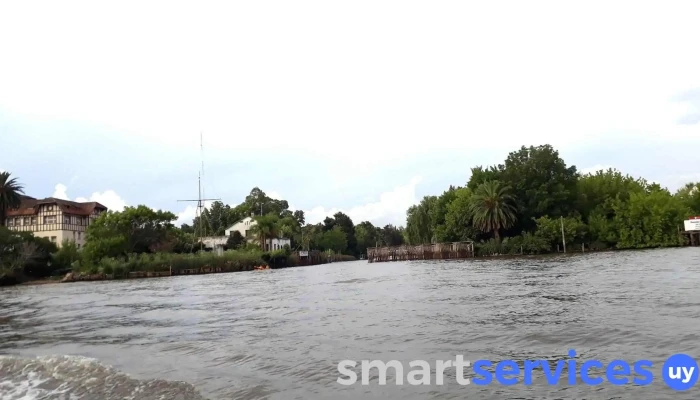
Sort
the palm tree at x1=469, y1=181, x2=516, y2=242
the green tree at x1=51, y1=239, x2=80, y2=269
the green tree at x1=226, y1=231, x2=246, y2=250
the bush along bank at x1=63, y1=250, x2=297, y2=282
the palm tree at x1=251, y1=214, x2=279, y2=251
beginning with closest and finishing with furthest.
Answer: the bush along bank at x1=63, y1=250, x2=297, y2=282
the green tree at x1=51, y1=239, x2=80, y2=269
the palm tree at x1=469, y1=181, x2=516, y2=242
the palm tree at x1=251, y1=214, x2=279, y2=251
the green tree at x1=226, y1=231, x2=246, y2=250

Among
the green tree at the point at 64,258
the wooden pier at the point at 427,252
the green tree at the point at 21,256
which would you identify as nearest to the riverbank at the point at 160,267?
the green tree at the point at 21,256

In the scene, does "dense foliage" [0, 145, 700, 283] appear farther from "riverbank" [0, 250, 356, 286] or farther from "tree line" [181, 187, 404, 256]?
"tree line" [181, 187, 404, 256]

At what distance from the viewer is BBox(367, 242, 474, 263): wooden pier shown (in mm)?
70688

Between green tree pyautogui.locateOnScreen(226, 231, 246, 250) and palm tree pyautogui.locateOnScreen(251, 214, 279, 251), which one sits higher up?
palm tree pyautogui.locateOnScreen(251, 214, 279, 251)

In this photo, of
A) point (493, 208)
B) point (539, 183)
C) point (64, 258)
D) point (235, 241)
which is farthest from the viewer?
point (235, 241)

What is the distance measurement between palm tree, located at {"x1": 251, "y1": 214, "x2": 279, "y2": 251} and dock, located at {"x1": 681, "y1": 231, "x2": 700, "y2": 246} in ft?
193

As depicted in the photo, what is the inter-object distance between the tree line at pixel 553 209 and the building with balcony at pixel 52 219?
52.8 meters

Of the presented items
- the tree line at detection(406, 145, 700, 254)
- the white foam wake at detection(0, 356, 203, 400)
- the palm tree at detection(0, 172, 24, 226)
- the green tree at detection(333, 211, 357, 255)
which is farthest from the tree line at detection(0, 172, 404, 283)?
the green tree at detection(333, 211, 357, 255)

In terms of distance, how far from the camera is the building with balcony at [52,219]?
243 feet

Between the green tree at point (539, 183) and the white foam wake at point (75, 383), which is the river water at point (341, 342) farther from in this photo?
the green tree at point (539, 183)

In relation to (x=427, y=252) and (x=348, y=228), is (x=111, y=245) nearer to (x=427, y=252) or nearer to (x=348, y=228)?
(x=427, y=252)

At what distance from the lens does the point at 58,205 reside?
73.8m

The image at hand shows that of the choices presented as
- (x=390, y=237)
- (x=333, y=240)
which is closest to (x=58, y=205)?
(x=333, y=240)

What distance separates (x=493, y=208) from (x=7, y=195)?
200 ft
